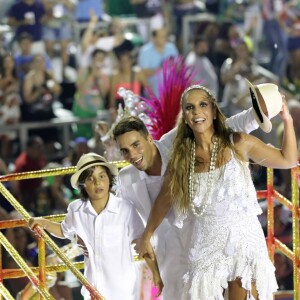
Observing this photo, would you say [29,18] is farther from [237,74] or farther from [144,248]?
[144,248]

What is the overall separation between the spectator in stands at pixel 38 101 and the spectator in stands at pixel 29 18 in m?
0.87

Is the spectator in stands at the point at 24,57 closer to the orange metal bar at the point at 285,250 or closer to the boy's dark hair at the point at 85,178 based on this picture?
the orange metal bar at the point at 285,250

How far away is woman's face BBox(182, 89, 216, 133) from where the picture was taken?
23.9 ft

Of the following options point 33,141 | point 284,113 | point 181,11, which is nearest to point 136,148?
point 284,113

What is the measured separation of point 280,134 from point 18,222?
5.00 meters

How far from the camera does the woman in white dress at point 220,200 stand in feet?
23.8

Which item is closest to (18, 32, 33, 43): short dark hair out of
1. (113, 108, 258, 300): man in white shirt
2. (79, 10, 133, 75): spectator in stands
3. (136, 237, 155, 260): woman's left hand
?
(79, 10, 133, 75): spectator in stands

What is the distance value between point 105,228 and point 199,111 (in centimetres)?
82

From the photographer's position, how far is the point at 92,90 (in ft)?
50.3

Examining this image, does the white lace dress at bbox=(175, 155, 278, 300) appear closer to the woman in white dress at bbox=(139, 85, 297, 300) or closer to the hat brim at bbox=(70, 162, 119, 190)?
the woman in white dress at bbox=(139, 85, 297, 300)

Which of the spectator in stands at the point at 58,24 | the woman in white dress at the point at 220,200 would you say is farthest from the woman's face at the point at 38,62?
the woman in white dress at the point at 220,200

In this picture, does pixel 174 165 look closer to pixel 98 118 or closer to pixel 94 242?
pixel 94 242

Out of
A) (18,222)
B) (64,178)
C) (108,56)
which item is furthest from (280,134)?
(18,222)

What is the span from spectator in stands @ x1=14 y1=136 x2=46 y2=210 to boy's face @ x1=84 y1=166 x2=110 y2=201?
5.12 metres
